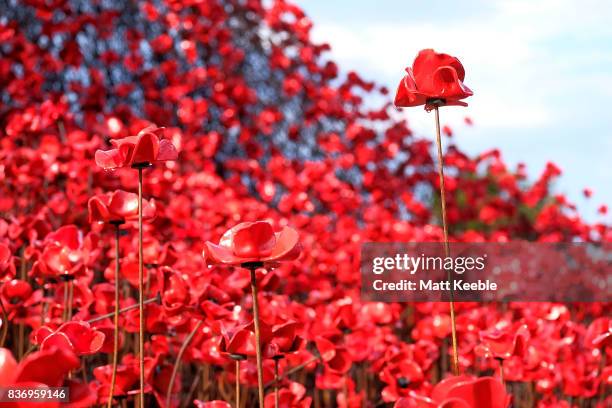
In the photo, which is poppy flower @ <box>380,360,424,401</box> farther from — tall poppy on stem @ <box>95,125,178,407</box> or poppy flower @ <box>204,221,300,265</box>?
poppy flower @ <box>204,221,300,265</box>

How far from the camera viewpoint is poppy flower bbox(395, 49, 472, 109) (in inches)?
61.6

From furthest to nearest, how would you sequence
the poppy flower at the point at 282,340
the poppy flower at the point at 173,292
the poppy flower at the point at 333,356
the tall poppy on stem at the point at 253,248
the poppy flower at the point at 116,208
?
the poppy flower at the point at 333,356
the poppy flower at the point at 173,292
the poppy flower at the point at 116,208
the poppy flower at the point at 282,340
the tall poppy on stem at the point at 253,248

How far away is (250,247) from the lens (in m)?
1.31

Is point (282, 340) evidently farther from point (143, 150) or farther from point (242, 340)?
point (143, 150)

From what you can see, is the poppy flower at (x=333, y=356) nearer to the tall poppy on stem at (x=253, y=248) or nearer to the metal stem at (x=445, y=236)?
the metal stem at (x=445, y=236)

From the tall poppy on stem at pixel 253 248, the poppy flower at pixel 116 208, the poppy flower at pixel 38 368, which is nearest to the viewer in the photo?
the poppy flower at pixel 38 368

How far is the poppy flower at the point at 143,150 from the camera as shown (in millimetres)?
1540

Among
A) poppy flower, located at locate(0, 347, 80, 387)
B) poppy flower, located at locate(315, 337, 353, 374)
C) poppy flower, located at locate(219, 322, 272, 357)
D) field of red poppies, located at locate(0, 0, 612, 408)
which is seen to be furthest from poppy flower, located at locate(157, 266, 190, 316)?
poppy flower, located at locate(0, 347, 80, 387)

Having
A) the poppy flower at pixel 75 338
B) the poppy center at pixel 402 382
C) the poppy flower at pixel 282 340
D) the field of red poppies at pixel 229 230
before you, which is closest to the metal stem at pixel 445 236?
the field of red poppies at pixel 229 230

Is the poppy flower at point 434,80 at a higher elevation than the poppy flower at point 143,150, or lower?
higher

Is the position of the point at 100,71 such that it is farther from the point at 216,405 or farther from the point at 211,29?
the point at 216,405

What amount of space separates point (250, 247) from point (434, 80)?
20.3 inches

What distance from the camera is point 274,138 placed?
26.6 ft

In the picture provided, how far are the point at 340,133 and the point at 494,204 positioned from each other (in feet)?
5.47
